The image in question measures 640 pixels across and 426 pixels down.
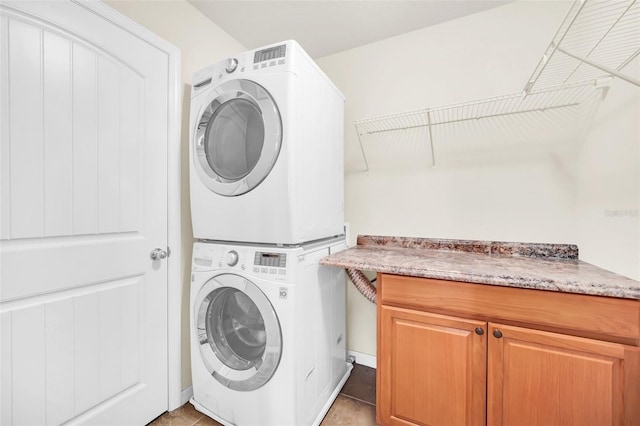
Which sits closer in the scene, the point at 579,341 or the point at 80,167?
the point at 579,341

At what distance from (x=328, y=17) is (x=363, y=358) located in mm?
2427

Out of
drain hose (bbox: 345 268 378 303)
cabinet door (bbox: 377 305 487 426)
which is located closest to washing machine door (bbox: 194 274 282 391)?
cabinet door (bbox: 377 305 487 426)

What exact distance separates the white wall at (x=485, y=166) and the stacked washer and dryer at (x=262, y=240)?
0.55 metres

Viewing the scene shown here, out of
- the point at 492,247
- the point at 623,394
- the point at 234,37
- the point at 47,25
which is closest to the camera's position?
the point at 623,394

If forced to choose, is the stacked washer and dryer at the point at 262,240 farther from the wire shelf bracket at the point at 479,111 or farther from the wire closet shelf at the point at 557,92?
the wire closet shelf at the point at 557,92

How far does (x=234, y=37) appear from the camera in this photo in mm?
1944

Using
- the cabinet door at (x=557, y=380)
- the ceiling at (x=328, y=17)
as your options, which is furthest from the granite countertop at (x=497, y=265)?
the ceiling at (x=328, y=17)

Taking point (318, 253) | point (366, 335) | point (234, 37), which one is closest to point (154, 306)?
point (318, 253)

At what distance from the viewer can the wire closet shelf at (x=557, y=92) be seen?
118cm

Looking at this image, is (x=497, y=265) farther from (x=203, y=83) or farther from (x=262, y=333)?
(x=203, y=83)

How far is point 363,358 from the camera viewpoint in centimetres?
201

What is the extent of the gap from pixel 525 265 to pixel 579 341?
38 centimetres

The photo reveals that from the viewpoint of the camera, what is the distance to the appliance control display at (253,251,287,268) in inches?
48.1

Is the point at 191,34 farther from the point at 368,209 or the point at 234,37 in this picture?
the point at 368,209
